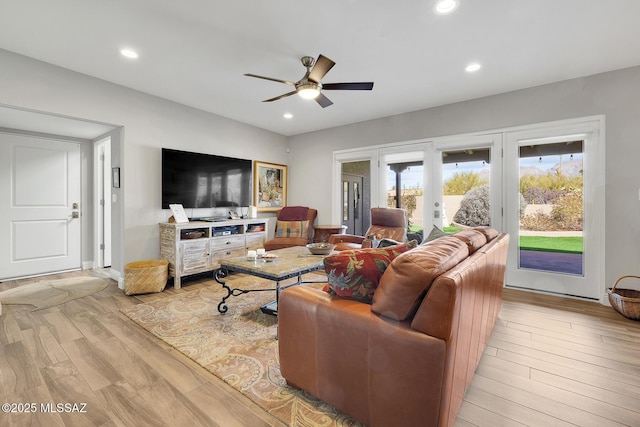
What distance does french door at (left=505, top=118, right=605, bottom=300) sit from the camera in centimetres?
312

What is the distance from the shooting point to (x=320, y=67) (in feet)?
7.73

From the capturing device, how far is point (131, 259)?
3580mm

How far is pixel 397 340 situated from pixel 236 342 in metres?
1.54

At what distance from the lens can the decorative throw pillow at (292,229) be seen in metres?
4.93

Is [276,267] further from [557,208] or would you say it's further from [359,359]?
[557,208]

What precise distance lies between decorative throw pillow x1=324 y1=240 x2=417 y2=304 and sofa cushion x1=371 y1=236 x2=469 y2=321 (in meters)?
0.09

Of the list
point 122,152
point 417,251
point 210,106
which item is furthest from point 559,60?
point 122,152

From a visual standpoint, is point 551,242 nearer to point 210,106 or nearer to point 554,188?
point 554,188

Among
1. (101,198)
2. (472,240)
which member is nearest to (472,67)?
(472,240)

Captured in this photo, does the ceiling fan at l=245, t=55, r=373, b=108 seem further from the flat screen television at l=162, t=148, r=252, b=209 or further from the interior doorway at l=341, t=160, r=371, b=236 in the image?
the interior doorway at l=341, t=160, r=371, b=236

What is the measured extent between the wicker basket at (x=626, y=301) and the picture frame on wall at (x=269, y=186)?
190 inches

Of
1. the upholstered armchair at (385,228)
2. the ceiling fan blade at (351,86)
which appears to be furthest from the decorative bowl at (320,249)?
the ceiling fan blade at (351,86)

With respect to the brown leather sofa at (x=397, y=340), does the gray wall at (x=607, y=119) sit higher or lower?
higher

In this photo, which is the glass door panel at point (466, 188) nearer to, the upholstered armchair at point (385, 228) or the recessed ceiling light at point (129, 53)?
the upholstered armchair at point (385, 228)
